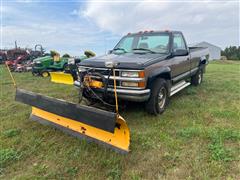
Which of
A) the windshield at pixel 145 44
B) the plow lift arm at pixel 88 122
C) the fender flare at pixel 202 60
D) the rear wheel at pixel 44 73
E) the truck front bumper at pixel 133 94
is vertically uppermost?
the windshield at pixel 145 44

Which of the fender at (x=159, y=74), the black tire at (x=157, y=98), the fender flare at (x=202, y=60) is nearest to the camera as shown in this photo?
the fender at (x=159, y=74)

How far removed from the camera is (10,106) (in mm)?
5375

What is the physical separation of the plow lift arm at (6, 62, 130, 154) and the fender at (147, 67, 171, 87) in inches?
34.4

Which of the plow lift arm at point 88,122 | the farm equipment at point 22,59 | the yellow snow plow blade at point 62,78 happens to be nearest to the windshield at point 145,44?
the plow lift arm at point 88,122

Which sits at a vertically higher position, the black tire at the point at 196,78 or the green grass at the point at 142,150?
the black tire at the point at 196,78

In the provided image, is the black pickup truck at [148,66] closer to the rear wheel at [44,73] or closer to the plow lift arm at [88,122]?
the plow lift arm at [88,122]

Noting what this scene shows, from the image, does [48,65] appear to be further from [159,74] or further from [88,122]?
[88,122]

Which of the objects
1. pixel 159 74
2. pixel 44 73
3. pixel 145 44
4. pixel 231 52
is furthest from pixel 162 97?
pixel 231 52

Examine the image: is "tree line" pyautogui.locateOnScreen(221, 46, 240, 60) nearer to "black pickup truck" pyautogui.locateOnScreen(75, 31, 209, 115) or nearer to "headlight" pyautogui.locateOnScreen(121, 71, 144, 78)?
"black pickup truck" pyautogui.locateOnScreen(75, 31, 209, 115)

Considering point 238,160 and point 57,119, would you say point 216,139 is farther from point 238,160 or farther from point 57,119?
point 57,119

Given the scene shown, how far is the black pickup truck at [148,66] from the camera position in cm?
373

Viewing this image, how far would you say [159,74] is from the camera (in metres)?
4.18

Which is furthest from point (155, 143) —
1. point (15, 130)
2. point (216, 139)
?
point (15, 130)

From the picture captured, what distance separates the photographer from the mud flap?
281 centimetres
